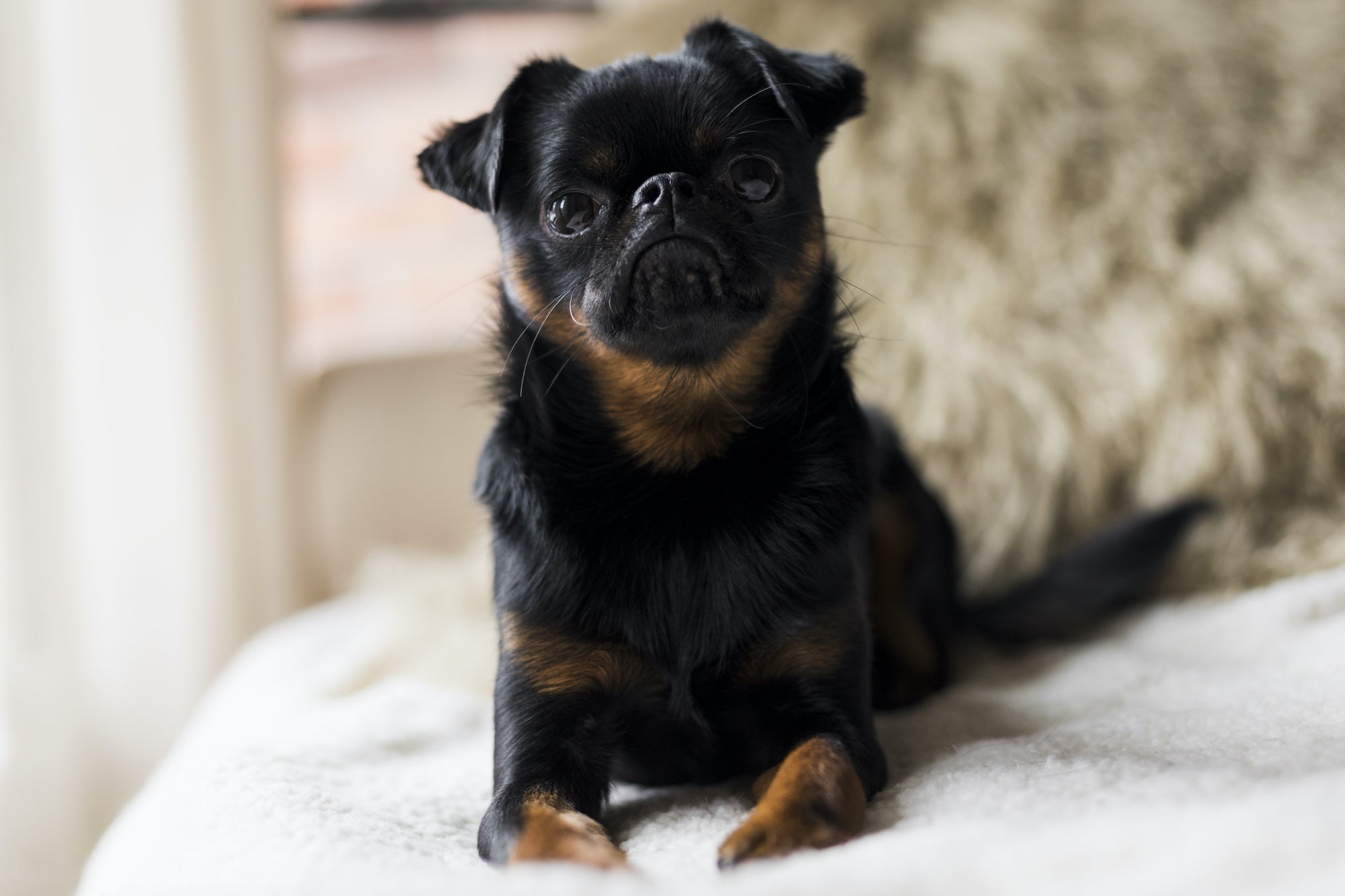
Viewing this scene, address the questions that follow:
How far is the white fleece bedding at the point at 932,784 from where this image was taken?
807 millimetres

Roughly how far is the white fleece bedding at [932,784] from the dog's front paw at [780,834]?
0.12 feet

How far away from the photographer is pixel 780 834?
3.14 feet

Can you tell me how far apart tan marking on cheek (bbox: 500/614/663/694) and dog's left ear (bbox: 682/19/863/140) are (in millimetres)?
630

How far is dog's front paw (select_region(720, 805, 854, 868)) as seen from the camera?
3.09 feet

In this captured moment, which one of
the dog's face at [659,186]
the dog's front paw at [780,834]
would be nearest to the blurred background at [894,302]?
the dog's face at [659,186]

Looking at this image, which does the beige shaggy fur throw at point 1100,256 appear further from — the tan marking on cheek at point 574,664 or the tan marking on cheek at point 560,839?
the tan marking on cheek at point 560,839

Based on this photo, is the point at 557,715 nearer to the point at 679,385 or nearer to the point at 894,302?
the point at 679,385

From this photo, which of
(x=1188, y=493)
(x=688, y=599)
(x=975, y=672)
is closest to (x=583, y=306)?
(x=688, y=599)

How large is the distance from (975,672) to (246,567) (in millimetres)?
1474

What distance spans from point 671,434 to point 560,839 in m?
0.49

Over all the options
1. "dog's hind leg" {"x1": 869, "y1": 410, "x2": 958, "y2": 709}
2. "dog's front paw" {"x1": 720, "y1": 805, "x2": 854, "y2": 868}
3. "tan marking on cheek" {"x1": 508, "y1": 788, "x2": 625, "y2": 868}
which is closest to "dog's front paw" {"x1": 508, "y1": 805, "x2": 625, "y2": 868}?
"tan marking on cheek" {"x1": 508, "y1": 788, "x2": 625, "y2": 868}

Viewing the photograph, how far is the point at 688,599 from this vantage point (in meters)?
1.21

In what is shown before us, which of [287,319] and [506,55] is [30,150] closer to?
[287,319]

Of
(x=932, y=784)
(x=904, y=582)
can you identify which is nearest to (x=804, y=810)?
(x=932, y=784)
